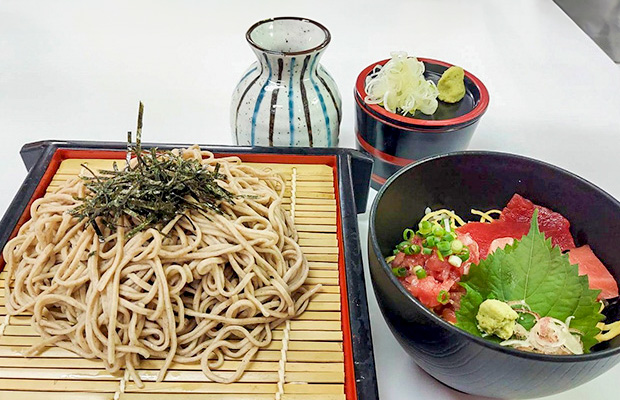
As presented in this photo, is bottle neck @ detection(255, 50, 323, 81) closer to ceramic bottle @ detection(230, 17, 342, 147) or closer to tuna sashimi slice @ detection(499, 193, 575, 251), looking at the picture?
ceramic bottle @ detection(230, 17, 342, 147)

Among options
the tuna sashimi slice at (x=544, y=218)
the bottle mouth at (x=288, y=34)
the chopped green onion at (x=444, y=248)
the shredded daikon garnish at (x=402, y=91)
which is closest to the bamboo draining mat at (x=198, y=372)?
the chopped green onion at (x=444, y=248)

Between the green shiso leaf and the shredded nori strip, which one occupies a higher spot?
the shredded nori strip

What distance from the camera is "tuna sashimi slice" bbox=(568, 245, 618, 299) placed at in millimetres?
1154

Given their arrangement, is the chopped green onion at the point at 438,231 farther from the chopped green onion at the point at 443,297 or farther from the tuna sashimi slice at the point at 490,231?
the chopped green onion at the point at 443,297

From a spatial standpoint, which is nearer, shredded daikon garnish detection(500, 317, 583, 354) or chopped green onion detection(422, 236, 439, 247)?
shredded daikon garnish detection(500, 317, 583, 354)

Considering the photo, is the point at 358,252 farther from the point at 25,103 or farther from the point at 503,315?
the point at 25,103

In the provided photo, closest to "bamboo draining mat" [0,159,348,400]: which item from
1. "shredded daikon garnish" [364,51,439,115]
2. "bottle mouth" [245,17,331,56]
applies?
"shredded daikon garnish" [364,51,439,115]

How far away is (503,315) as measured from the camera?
0.97 meters

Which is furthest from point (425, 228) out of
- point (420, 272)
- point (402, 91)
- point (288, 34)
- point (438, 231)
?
point (288, 34)

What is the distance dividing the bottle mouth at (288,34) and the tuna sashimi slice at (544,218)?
0.74 meters

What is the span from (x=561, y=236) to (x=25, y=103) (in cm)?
210

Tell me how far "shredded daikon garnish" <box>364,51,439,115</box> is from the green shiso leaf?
25.6 inches

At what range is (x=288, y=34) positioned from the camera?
163 centimetres

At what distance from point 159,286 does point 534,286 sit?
781 millimetres
